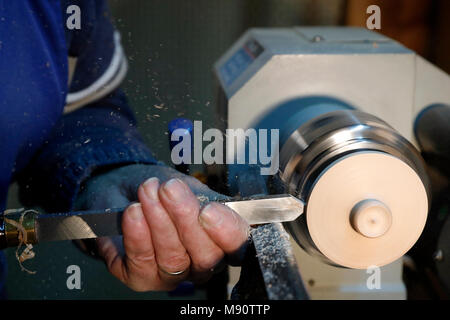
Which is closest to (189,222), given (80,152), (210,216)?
(210,216)

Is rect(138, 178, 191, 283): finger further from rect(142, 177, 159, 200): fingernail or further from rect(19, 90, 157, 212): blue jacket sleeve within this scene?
rect(19, 90, 157, 212): blue jacket sleeve

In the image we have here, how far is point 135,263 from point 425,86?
0.35 m

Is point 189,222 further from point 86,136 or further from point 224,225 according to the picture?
point 86,136

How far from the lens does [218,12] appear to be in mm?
1018

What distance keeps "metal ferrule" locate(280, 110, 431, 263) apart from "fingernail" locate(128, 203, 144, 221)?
127 millimetres

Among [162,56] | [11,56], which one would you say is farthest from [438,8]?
[11,56]

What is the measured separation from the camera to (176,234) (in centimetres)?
44

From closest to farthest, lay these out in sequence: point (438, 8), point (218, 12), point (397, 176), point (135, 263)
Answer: point (397, 176), point (135, 263), point (438, 8), point (218, 12)

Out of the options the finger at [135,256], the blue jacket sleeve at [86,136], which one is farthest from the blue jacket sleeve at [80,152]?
the finger at [135,256]

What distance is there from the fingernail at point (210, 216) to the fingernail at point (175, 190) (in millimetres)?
23

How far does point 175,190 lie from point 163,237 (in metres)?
0.06

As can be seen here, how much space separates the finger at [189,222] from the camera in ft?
1.33

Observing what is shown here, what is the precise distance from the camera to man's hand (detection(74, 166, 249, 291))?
406 millimetres
